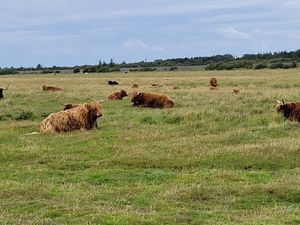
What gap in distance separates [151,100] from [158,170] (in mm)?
13150

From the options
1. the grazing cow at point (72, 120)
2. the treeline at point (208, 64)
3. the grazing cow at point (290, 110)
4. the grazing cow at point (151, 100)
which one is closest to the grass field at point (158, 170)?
the grazing cow at point (290, 110)

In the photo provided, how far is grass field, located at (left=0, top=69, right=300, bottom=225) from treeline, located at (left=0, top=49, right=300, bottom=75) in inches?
2770

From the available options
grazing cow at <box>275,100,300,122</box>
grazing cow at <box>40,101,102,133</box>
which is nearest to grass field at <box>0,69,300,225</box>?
grazing cow at <box>275,100,300,122</box>

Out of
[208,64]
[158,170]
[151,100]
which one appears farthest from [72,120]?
[208,64]

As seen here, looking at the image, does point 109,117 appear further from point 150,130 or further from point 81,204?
point 81,204

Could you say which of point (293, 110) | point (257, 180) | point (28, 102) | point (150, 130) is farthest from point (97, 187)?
point (28, 102)

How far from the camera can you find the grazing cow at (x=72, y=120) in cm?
1669

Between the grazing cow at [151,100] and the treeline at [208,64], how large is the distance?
62894 mm

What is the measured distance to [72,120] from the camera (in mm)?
17078

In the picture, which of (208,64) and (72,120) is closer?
(72,120)

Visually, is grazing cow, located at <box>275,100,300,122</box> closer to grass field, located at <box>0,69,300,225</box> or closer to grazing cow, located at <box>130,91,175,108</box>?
grass field, located at <box>0,69,300,225</box>

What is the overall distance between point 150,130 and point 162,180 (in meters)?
6.13

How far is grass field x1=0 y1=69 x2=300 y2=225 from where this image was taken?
25.7 ft

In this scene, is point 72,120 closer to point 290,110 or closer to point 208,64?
point 290,110
